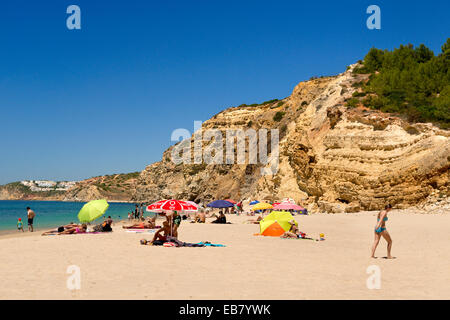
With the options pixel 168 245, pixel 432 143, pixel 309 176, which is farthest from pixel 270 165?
pixel 168 245

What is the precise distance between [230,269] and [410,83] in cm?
3096

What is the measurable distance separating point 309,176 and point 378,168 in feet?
24.4

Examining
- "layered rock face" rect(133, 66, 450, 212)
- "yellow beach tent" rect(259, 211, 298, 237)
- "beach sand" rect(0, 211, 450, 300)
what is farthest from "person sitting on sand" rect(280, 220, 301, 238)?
"layered rock face" rect(133, 66, 450, 212)

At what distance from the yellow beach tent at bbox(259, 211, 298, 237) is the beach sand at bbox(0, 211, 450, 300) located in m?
1.31

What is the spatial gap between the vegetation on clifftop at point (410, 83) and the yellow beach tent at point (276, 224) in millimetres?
16075

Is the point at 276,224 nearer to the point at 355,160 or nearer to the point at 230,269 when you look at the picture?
the point at 230,269

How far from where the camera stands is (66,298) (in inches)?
234

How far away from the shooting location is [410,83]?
34250 mm

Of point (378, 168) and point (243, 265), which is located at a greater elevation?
point (378, 168)

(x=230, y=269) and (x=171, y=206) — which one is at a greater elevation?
(x=171, y=206)

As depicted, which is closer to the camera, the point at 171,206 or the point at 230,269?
the point at 230,269

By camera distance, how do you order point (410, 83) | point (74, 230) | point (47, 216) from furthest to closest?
point (47, 216)
point (410, 83)
point (74, 230)

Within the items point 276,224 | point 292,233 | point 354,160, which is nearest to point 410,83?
point 354,160

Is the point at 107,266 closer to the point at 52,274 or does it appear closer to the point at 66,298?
the point at 52,274
